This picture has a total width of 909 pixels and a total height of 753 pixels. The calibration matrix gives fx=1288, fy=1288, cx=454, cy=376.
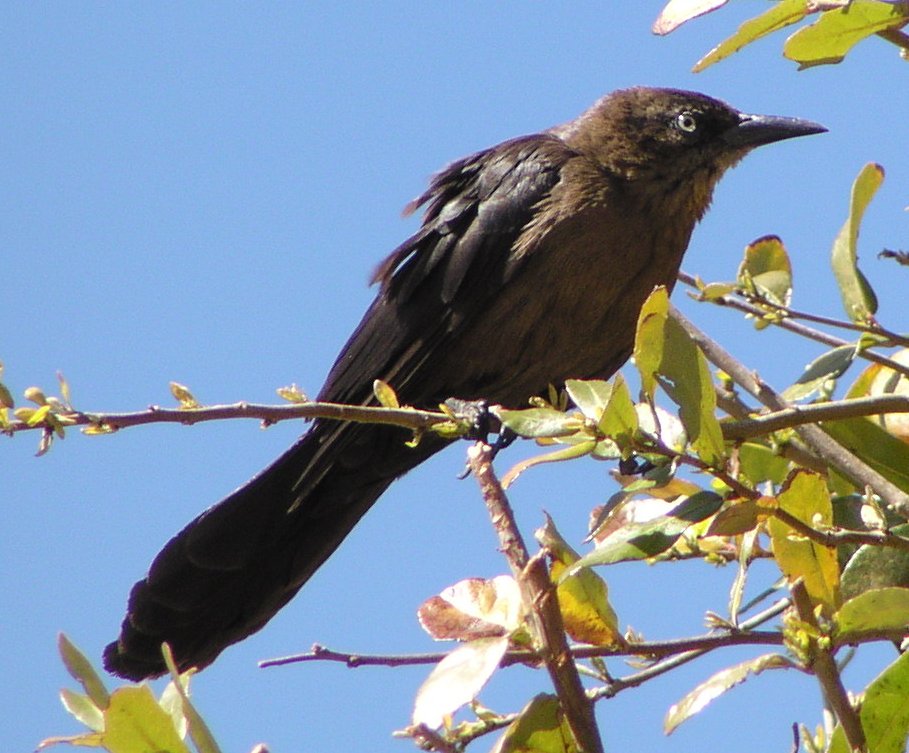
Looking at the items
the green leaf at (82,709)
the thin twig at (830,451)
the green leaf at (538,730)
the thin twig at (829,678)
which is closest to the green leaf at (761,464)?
the thin twig at (830,451)

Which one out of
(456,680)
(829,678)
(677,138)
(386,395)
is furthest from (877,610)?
(677,138)

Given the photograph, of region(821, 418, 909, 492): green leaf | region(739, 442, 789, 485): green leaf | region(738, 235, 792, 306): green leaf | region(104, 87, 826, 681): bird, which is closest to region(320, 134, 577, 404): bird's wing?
region(104, 87, 826, 681): bird

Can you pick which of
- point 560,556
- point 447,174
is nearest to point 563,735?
point 560,556

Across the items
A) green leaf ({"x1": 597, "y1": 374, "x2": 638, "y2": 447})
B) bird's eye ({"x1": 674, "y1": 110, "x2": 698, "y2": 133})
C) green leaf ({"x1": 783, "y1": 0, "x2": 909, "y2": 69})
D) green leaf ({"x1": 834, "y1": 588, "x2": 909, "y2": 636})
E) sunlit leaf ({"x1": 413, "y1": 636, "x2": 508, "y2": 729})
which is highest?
bird's eye ({"x1": 674, "y1": 110, "x2": 698, "y2": 133})

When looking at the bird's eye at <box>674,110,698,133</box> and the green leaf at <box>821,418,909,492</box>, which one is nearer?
the green leaf at <box>821,418,909,492</box>

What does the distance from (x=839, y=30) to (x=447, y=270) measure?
7.44ft

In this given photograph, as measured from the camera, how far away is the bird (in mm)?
4293

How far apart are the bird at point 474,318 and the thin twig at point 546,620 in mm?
2441

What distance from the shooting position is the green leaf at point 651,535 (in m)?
2.05

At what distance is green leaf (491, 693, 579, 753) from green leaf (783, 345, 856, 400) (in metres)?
1.00

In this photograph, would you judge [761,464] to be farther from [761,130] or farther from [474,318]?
[761,130]

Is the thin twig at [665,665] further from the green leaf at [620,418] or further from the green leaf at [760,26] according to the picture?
the green leaf at [760,26]

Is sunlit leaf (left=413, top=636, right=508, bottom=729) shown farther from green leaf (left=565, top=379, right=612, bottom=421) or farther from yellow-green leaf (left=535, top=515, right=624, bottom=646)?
green leaf (left=565, top=379, right=612, bottom=421)

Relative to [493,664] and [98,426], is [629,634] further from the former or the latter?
[98,426]
